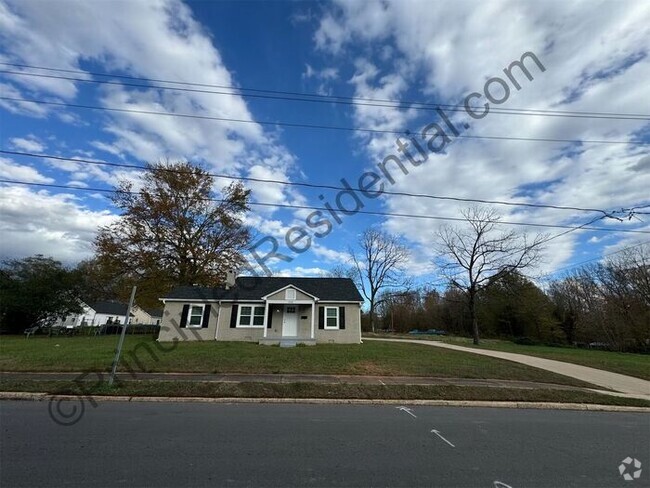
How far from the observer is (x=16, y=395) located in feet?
26.5

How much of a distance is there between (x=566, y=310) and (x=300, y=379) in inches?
2063

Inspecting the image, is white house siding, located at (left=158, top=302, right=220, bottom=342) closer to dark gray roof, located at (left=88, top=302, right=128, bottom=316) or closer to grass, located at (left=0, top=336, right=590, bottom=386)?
grass, located at (left=0, top=336, right=590, bottom=386)

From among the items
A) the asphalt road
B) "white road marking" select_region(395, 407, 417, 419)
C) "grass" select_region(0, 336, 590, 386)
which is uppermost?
"grass" select_region(0, 336, 590, 386)

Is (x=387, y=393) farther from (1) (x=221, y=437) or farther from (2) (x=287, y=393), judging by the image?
(1) (x=221, y=437)

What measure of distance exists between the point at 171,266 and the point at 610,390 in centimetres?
2881

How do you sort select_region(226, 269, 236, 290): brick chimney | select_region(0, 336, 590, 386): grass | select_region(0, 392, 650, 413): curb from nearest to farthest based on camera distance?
select_region(0, 392, 650, 413): curb, select_region(0, 336, 590, 386): grass, select_region(226, 269, 236, 290): brick chimney

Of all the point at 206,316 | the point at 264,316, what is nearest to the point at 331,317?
the point at 264,316

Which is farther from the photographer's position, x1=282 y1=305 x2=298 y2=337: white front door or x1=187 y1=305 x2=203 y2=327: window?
x1=187 y1=305 x2=203 y2=327: window

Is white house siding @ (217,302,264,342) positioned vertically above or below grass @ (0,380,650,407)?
above

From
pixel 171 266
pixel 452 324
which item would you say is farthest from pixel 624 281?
pixel 171 266

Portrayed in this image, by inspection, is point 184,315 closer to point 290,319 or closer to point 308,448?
→ point 290,319

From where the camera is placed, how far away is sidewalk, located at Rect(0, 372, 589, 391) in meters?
9.91

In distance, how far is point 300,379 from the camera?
406 inches

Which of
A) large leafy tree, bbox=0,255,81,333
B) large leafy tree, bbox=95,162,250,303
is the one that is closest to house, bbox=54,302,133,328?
large leafy tree, bbox=0,255,81,333
